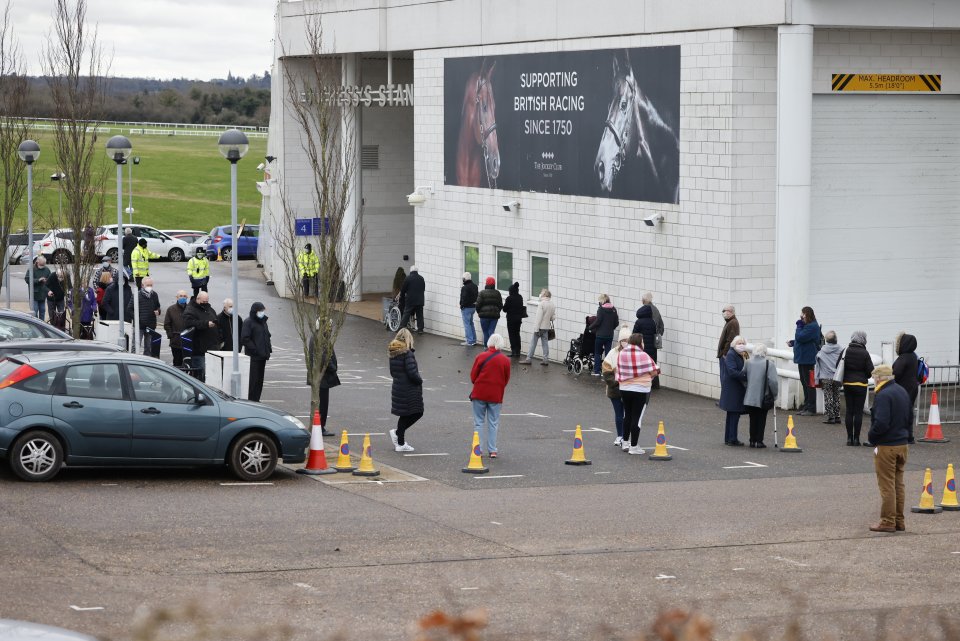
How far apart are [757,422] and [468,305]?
1235 cm

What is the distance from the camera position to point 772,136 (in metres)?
25.3

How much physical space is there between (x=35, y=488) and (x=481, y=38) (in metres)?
19.7

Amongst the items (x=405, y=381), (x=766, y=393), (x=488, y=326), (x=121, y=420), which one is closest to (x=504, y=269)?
(x=488, y=326)

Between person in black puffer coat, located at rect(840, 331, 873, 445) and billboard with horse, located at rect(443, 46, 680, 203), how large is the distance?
5.95m

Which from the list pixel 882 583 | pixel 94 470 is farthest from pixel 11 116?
pixel 882 583

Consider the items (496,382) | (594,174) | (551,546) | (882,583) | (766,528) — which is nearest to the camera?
(882,583)

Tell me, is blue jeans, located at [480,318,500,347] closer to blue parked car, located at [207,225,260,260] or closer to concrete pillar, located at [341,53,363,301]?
concrete pillar, located at [341,53,363,301]

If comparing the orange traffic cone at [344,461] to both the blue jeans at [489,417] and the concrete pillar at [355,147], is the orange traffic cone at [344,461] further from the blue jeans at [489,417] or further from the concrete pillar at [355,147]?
the concrete pillar at [355,147]

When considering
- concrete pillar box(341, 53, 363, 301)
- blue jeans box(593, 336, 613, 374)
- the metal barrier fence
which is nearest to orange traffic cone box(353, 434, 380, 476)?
the metal barrier fence

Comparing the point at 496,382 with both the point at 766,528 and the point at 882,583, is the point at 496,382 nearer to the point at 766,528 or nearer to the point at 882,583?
the point at 766,528

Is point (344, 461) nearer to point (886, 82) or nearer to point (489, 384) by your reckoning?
point (489, 384)

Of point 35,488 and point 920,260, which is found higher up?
point 920,260

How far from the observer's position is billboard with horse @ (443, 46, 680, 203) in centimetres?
2722

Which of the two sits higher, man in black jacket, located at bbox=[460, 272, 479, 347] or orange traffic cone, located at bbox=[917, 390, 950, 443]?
man in black jacket, located at bbox=[460, 272, 479, 347]
